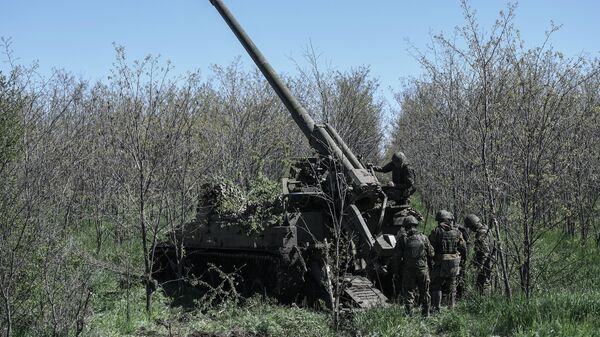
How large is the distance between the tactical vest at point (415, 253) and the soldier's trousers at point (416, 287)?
0.08 metres

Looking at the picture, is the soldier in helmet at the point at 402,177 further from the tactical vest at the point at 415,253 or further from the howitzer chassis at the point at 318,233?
the tactical vest at the point at 415,253

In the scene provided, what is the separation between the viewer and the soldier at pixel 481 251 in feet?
36.0

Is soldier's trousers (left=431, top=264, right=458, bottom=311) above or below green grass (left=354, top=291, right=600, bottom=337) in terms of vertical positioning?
above

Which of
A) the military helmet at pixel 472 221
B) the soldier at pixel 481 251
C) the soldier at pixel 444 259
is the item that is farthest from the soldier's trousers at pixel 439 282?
the military helmet at pixel 472 221

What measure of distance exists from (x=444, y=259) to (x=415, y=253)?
0.54 metres

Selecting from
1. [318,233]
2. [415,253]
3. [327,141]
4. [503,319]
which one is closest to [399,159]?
[327,141]

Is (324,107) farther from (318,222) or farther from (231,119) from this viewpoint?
(318,222)

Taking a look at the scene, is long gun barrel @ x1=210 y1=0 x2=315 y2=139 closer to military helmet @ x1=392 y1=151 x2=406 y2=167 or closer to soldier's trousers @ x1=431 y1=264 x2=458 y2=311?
military helmet @ x1=392 y1=151 x2=406 y2=167

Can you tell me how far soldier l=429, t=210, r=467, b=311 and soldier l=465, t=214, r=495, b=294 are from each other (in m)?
0.66

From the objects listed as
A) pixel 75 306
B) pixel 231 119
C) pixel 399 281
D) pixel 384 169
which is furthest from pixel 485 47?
pixel 231 119

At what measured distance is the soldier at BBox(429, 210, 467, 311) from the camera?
33.8 feet

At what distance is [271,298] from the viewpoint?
1157 centimetres

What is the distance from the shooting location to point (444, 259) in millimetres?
10305

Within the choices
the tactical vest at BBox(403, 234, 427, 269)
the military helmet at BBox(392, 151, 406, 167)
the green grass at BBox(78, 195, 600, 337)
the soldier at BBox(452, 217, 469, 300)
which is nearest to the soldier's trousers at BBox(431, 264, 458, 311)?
the green grass at BBox(78, 195, 600, 337)
